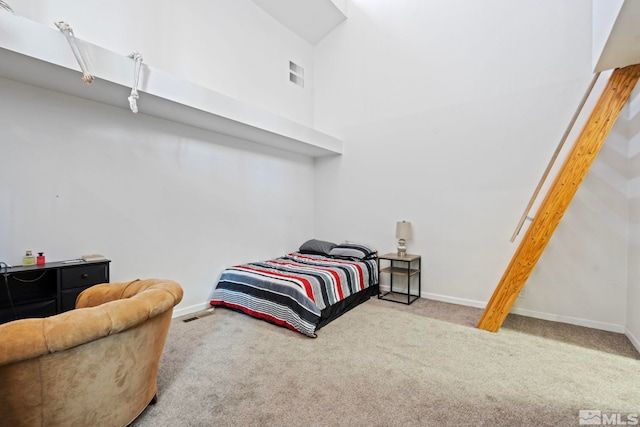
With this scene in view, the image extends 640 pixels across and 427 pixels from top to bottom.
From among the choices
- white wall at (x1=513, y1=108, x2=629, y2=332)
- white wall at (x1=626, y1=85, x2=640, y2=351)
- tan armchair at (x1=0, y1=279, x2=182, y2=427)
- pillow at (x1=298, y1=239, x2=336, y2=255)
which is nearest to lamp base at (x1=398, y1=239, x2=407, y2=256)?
pillow at (x1=298, y1=239, x2=336, y2=255)

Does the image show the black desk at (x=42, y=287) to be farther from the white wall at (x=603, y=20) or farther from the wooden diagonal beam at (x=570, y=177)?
the white wall at (x=603, y=20)

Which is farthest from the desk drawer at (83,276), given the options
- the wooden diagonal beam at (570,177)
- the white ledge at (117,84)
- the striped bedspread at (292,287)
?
the wooden diagonal beam at (570,177)

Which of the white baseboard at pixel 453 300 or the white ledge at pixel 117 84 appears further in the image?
the white baseboard at pixel 453 300

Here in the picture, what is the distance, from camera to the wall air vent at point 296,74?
16.3 ft

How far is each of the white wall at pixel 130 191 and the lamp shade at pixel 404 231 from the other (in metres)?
1.91

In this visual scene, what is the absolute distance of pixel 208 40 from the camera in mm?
3697

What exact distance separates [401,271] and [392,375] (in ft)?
6.71

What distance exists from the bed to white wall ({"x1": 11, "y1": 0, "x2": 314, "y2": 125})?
2.46 m

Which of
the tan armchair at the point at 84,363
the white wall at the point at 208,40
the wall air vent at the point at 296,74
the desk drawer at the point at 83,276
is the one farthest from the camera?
the wall air vent at the point at 296,74

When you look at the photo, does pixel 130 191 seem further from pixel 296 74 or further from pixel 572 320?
pixel 572 320

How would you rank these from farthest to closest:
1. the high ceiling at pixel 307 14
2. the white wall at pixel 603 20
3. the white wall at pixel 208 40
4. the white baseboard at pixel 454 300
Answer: the high ceiling at pixel 307 14 < the white baseboard at pixel 454 300 < the white wall at pixel 208 40 < the white wall at pixel 603 20

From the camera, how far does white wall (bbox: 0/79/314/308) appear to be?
8.00 ft

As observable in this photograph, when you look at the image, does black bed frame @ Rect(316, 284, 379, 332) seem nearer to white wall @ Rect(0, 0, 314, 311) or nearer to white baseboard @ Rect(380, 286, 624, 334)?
white baseboard @ Rect(380, 286, 624, 334)

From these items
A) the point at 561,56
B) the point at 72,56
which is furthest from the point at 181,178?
the point at 561,56
